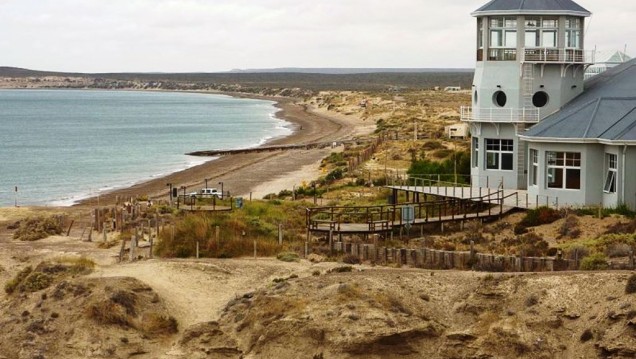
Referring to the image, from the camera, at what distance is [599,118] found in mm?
37750

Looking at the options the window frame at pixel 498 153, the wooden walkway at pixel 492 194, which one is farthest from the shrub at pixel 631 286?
the window frame at pixel 498 153

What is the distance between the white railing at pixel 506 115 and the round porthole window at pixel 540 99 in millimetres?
554

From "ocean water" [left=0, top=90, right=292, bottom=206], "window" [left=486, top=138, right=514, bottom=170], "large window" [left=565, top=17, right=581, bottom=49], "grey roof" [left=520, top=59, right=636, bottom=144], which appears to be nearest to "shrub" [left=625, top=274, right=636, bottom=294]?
"grey roof" [left=520, top=59, right=636, bottom=144]

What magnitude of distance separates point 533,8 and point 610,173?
7570 mm

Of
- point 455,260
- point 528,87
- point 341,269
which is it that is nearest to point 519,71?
point 528,87

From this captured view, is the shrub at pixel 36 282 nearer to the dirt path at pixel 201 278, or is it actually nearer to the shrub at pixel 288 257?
the dirt path at pixel 201 278

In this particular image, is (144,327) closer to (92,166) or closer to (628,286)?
(628,286)

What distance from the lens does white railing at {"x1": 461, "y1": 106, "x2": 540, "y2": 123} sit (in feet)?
136

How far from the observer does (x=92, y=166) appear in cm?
8150

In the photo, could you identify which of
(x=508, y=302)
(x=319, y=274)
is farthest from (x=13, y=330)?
(x=508, y=302)

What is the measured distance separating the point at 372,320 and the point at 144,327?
5132 mm

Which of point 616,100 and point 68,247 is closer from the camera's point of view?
point 68,247

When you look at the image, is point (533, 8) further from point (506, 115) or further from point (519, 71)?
point (506, 115)

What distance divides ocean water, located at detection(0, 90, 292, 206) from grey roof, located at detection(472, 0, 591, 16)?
26536 mm
